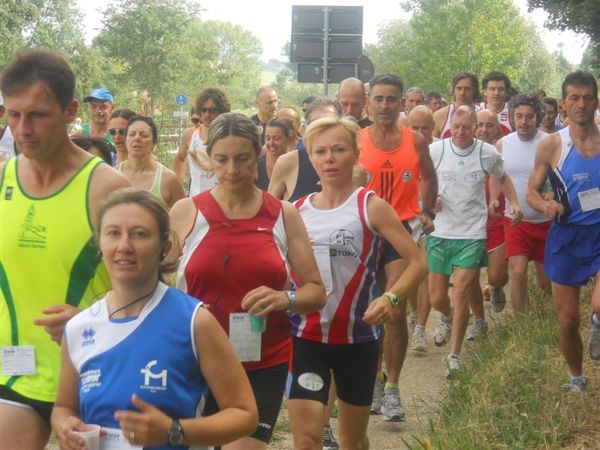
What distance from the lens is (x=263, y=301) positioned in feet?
14.0

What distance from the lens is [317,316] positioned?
5406 millimetres

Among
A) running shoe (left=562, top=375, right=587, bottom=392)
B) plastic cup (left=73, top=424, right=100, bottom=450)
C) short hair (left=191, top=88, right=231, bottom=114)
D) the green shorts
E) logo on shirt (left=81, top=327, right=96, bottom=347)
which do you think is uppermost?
short hair (left=191, top=88, right=231, bottom=114)

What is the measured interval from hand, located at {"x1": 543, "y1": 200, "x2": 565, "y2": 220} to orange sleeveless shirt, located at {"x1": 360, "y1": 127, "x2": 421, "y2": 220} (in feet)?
3.49

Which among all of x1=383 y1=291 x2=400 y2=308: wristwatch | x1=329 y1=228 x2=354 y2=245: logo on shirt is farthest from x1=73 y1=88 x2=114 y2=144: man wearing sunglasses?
x1=383 y1=291 x2=400 y2=308: wristwatch

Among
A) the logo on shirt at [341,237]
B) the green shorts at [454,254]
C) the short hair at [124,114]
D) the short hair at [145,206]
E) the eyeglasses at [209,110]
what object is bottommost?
the green shorts at [454,254]

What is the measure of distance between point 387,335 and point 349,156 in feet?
8.18

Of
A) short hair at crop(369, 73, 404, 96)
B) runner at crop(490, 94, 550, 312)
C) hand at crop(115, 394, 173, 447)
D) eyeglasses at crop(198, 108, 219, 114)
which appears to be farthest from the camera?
eyeglasses at crop(198, 108, 219, 114)

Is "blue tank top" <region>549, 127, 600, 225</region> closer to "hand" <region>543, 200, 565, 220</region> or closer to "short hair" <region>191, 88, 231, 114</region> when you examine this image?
"hand" <region>543, 200, 565, 220</region>

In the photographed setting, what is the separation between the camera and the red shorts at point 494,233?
1005 cm

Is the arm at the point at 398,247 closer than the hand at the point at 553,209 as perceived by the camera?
Yes

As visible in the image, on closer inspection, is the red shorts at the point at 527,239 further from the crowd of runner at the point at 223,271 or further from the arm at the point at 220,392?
the arm at the point at 220,392

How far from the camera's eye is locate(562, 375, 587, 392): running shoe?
6828mm

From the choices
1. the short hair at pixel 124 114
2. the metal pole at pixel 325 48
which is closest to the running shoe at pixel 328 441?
the short hair at pixel 124 114

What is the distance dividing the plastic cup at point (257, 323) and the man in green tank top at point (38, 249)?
0.70 meters
